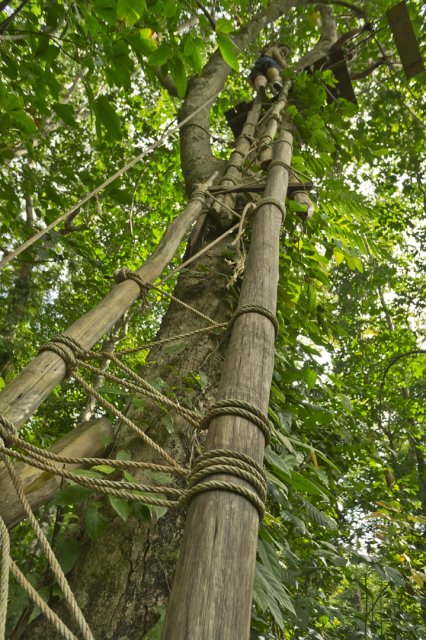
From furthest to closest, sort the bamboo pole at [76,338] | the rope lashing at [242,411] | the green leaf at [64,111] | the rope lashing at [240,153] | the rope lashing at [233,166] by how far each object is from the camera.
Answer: the rope lashing at [240,153], the rope lashing at [233,166], the green leaf at [64,111], the bamboo pole at [76,338], the rope lashing at [242,411]

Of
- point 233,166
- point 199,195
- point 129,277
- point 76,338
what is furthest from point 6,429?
point 233,166

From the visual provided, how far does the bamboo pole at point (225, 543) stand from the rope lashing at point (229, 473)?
1 cm

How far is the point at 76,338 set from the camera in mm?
1341

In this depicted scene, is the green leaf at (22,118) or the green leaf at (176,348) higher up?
the green leaf at (22,118)

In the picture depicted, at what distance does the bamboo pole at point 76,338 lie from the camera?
1080 mm

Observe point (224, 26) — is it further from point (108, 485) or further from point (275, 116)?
point (275, 116)

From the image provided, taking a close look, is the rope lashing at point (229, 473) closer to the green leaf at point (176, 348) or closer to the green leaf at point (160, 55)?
the green leaf at point (176, 348)

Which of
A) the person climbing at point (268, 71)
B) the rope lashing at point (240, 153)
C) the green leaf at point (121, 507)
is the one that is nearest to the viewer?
the green leaf at point (121, 507)

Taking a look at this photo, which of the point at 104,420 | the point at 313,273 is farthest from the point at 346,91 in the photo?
the point at 104,420

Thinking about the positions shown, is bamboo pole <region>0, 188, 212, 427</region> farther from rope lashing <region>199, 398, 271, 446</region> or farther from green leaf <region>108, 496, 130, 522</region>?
rope lashing <region>199, 398, 271, 446</region>

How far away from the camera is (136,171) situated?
623cm

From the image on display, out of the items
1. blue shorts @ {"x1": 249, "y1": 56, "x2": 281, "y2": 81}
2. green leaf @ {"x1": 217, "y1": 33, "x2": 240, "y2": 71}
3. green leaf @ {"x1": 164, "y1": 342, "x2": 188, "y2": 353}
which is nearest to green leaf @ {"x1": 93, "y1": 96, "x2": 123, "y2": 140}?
green leaf @ {"x1": 217, "y1": 33, "x2": 240, "y2": 71}

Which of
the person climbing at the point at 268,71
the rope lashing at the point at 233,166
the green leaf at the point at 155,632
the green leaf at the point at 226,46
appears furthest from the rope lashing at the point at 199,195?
the person climbing at the point at 268,71

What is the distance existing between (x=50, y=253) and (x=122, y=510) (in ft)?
6.21
